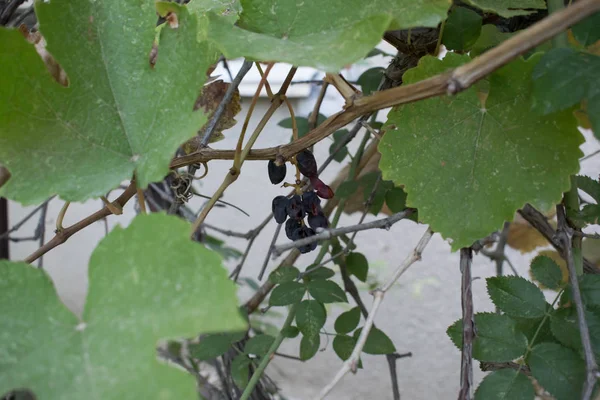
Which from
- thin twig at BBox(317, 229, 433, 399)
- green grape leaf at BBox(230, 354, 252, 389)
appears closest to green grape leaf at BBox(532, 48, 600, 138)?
thin twig at BBox(317, 229, 433, 399)

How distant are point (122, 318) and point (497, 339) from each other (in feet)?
1.11

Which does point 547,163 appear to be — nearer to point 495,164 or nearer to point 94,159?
point 495,164

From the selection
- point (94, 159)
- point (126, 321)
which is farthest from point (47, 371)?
point (94, 159)

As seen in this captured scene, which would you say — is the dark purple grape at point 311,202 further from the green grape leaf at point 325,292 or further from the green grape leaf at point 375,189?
the green grape leaf at point 375,189

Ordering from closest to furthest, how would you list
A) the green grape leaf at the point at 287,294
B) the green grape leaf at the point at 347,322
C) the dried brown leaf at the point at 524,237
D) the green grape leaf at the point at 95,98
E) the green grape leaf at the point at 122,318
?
the green grape leaf at the point at 122,318 < the green grape leaf at the point at 95,98 < the green grape leaf at the point at 287,294 < the green grape leaf at the point at 347,322 < the dried brown leaf at the point at 524,237

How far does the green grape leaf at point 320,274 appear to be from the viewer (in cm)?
71

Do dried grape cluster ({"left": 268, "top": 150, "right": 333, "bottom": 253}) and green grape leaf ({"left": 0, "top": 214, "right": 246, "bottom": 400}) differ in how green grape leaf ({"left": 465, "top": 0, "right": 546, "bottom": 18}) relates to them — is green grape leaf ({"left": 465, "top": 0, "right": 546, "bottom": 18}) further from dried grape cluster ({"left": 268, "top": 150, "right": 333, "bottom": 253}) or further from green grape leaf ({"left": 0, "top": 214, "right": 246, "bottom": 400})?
green grape leaf ({"left": 0, "top": 214, "right": 246, "bottom": 400})

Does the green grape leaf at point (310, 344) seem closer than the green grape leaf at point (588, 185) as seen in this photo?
No

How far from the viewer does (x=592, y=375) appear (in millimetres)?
429

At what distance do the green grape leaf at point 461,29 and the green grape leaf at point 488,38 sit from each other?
0.01m

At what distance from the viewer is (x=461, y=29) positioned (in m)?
0.55

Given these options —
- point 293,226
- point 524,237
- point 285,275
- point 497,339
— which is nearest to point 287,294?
point 285,275

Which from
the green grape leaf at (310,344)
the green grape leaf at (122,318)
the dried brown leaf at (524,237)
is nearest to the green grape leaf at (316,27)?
→ the green grape leaf at (122,318)

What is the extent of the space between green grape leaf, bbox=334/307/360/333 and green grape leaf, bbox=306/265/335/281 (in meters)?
0.09
